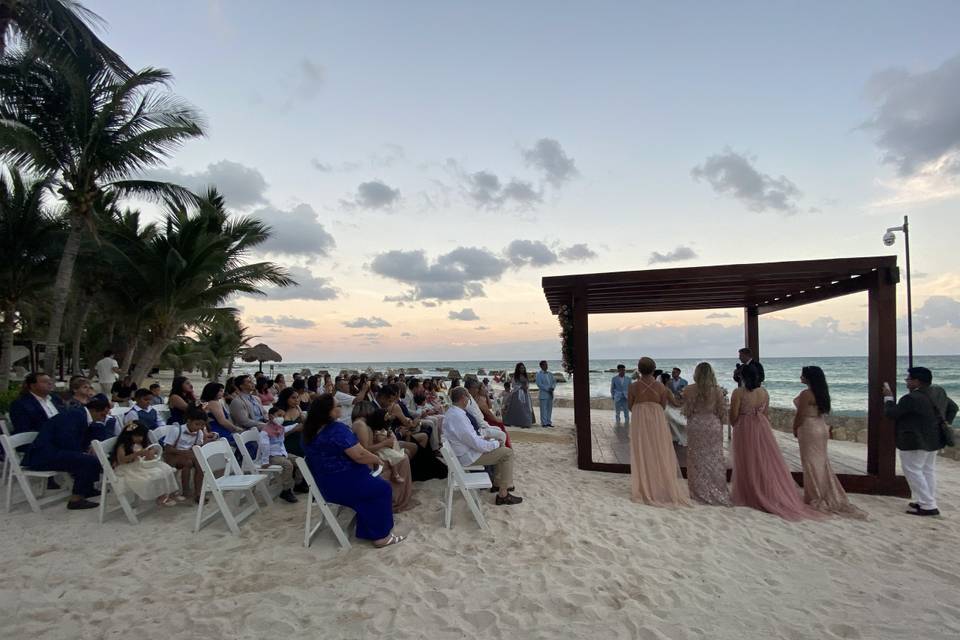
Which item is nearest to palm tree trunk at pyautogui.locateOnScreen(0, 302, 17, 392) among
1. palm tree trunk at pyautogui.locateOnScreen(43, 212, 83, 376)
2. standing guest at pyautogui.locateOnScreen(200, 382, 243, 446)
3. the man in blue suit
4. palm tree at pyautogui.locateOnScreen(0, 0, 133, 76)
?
palm tree trunk at pyautogui.locateOnScreen(43, 212, 83, 376)

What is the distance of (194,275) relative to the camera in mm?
14570

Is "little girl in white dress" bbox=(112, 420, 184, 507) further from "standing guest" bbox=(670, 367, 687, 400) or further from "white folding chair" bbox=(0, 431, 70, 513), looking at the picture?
"standing guest" bbox=(670, 367, 687, 400)

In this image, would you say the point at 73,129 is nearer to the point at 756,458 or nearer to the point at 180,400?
the point at 180,400

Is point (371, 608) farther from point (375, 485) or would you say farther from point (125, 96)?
point (125, 96)

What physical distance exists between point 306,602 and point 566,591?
A: 1645 millimetres

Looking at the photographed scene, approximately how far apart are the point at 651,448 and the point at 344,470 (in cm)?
333

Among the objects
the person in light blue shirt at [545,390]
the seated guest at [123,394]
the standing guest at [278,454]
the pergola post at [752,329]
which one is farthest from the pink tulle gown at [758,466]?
→ the seated guest at [123,394]

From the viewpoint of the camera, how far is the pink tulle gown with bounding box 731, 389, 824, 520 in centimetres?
526

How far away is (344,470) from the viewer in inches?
164

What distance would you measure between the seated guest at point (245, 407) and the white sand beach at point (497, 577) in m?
1.57

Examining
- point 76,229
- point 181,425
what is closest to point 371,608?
point 181,425

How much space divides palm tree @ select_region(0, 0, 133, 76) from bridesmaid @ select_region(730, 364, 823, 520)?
14202mm

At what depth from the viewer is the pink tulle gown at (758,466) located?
5.26 m

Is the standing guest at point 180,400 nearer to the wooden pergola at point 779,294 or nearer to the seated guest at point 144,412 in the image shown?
the seated guest at point 144,412
